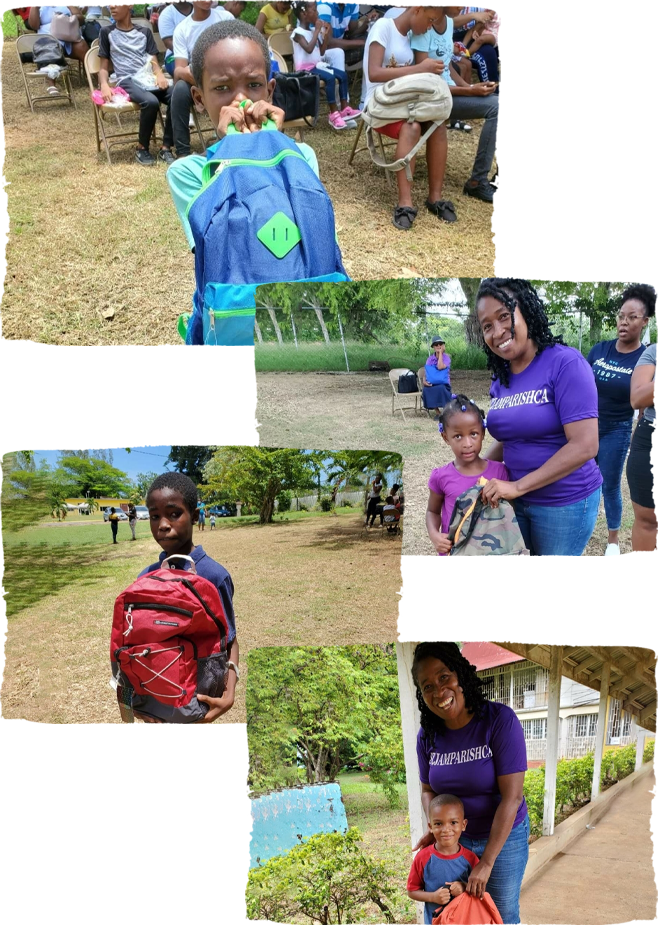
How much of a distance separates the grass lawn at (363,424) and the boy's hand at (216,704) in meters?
0.78

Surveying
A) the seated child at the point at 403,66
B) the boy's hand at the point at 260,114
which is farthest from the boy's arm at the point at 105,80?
the boy's hand at the point at 260,114

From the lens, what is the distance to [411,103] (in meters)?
5.48

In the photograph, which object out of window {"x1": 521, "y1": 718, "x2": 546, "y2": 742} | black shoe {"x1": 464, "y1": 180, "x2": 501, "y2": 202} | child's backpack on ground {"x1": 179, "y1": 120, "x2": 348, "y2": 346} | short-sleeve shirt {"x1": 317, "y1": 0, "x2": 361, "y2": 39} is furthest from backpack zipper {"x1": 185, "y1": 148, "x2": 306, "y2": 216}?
short-sleeve shirt {"x1": 317, "y1": 0, "x2": 361, "y2": 39}

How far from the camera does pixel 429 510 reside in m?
3.36

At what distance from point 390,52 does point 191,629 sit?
12.4 feet

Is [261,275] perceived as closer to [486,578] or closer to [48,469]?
[48,469]

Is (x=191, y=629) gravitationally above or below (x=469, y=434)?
below

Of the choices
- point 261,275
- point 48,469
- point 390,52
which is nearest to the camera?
point 261,275

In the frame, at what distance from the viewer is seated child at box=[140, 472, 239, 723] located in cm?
337

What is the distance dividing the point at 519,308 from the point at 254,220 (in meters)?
0.94

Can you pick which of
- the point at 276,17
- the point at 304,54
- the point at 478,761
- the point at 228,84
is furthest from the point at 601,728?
the point at 276,17

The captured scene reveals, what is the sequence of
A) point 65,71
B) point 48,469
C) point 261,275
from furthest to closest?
point 65,71 → point 48,469 → point 261,275

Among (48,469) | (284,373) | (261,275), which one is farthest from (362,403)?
(48,469)

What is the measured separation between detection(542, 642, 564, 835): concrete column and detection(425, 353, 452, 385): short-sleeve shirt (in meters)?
1.04
